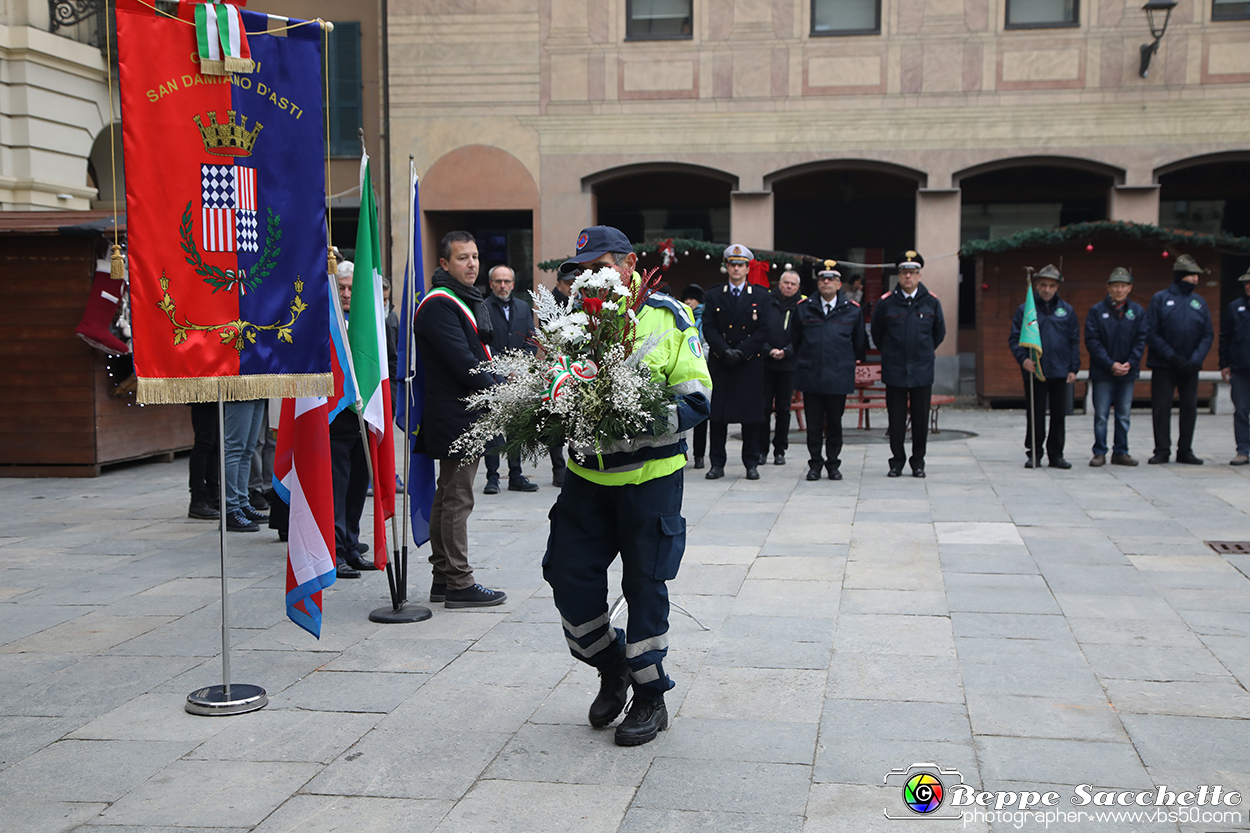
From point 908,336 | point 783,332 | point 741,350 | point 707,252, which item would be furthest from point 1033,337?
point 707,252

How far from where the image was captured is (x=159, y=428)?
12.4m

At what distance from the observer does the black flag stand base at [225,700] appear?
4.59 metres

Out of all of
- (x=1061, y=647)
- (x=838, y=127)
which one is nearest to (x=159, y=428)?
(x=1061, y=647)

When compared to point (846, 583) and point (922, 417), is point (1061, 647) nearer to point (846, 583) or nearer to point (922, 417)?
point (846, 583)

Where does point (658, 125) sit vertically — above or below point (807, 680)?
above

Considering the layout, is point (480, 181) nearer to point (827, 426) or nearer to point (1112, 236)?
point (1112, 236)

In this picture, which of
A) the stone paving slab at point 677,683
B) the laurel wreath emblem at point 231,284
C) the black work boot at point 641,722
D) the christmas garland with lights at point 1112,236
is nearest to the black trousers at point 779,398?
the stone paving slab at point 677,683

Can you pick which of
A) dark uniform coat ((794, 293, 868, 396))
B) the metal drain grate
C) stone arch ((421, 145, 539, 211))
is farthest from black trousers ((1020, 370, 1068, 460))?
stone arch ((421, 145, 539, 211))

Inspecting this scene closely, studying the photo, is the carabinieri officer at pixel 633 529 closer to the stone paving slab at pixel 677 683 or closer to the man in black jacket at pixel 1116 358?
the stone paving slab at pixel 677 683

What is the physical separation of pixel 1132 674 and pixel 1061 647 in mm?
443

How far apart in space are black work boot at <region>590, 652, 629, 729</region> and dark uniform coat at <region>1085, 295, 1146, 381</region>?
8.84 metres

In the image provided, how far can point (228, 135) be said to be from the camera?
465 centimetres

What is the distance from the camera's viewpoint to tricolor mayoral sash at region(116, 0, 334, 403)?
14.8 feet

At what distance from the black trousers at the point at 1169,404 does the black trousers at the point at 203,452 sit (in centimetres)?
925
